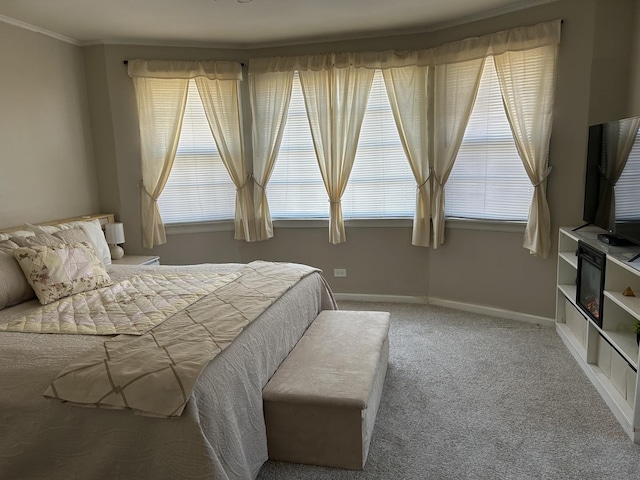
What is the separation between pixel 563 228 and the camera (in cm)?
349

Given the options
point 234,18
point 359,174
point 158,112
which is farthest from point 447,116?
point 158,112

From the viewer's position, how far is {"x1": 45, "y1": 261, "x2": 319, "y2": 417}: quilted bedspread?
1.65 meters

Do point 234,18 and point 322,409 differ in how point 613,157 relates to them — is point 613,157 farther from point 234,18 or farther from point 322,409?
point 234,18

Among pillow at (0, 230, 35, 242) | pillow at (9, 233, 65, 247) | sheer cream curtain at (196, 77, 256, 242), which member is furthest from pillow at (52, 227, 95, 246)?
sheer cream curtain at (196, 77, 256, 242)

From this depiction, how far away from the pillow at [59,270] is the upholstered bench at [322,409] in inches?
56.1

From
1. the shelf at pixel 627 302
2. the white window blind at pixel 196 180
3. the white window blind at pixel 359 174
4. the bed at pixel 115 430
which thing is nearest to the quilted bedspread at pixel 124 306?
the bed at pixel 115 430

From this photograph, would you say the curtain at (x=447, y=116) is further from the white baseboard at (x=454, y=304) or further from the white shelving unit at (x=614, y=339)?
the white shelving unit at (x=614, y=339)

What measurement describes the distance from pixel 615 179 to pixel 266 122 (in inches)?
118

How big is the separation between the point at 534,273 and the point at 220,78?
3.36 metres

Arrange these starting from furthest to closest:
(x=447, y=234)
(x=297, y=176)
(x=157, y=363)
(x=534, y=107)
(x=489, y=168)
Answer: (x=297, y=176) < (x=447, y=234) < (x=489, y=168) < (x=534, y=107) < (x=157, y=363)

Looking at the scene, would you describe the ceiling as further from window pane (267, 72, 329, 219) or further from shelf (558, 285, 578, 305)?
shelf (558, 285, 578, 305)

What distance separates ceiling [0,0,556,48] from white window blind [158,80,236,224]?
0.74 m

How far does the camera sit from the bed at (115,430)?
164 centimetres

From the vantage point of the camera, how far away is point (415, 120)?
163 inches
